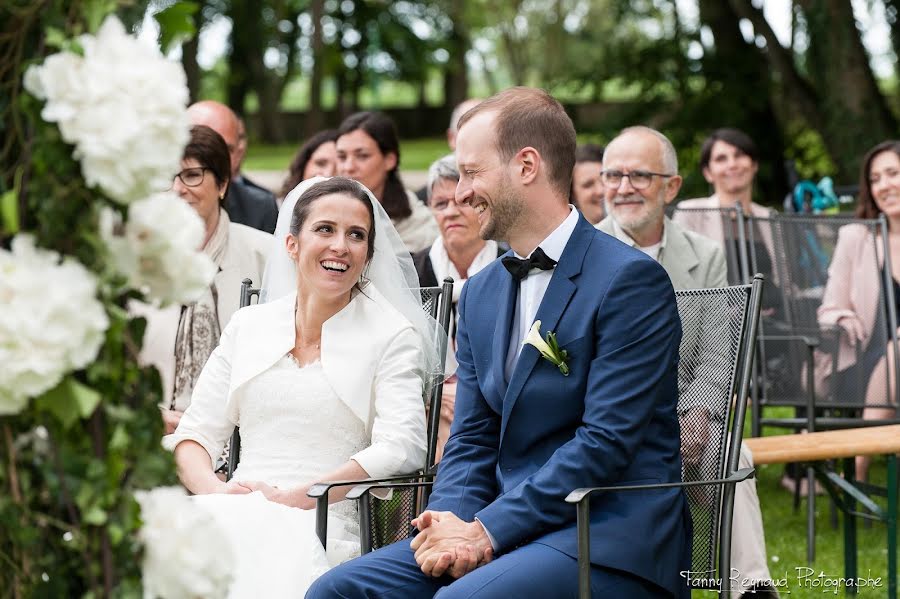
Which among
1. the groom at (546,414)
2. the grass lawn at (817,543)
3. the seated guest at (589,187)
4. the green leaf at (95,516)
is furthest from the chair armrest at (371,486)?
the seated guest at (589,187)

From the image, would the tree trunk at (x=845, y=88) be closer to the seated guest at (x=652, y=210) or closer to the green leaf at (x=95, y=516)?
the seated guest at (x=652, y=210)

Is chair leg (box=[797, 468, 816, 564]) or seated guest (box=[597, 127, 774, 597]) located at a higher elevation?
seated guest (box=[597, 127, 774, 597])

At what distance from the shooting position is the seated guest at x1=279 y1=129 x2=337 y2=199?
7.30 m

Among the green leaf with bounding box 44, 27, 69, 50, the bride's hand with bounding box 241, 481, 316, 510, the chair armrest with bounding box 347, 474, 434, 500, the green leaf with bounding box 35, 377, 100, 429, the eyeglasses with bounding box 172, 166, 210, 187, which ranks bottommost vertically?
the bride's hand with bounding box 241, 481, 316, 510

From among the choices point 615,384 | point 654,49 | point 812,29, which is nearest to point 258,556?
point 615,384

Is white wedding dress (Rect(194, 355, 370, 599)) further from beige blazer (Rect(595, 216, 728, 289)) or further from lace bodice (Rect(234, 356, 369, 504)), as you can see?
beige blazer (Rect(595, 216, 728, 289))

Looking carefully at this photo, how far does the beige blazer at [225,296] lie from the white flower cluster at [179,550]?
2.85m

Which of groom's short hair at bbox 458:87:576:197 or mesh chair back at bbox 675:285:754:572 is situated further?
mesh chair back at bbox 675:285:754:572

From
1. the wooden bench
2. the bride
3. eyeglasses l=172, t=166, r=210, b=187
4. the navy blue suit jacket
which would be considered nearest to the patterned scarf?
eyeglasses l=172, t=166, r=210, b=187

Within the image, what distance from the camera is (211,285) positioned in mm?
5387

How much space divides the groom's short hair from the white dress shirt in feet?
0.38

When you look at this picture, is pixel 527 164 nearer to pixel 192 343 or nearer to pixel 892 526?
pixel 192 343

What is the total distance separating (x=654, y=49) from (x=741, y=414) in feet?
39.5

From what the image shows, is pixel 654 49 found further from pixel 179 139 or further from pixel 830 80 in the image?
pixel 179 139
